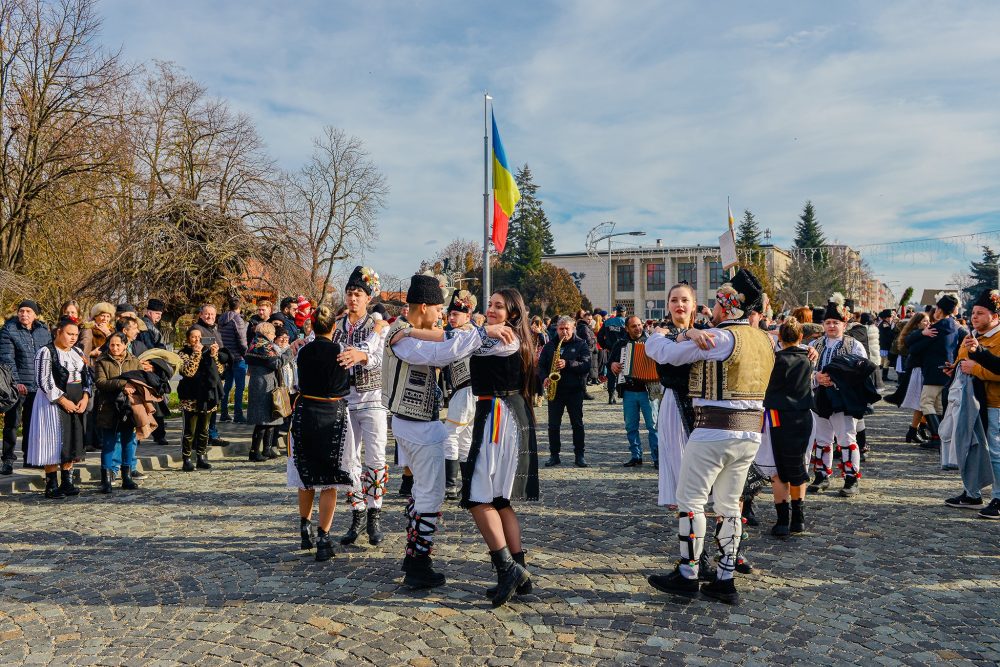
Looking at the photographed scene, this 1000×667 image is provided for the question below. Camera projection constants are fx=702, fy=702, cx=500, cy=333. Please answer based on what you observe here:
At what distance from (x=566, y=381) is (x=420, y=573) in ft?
17.3

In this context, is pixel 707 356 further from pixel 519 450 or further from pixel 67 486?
pixel 67 486

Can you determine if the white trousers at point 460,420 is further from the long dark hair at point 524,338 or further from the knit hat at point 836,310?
the knit hat at point 836,310

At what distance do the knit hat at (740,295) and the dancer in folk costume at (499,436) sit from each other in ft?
4.49

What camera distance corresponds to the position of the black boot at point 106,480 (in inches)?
314

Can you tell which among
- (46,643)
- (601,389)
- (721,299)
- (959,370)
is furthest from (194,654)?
(601,389)

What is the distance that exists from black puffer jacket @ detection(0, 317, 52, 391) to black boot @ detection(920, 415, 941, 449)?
12490 millimetres

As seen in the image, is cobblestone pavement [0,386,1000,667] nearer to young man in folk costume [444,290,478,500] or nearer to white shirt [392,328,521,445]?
young man in folk costume [444,290,478,500]

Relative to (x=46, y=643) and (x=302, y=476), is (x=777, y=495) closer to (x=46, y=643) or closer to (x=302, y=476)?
(x=302, y=476)

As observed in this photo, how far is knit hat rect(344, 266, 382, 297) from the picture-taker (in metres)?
6.09

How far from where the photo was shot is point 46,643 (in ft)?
13.4

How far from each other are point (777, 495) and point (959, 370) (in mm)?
2781

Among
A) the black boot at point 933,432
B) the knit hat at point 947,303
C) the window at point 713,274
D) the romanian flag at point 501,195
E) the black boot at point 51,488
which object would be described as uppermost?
the window at point 713,274

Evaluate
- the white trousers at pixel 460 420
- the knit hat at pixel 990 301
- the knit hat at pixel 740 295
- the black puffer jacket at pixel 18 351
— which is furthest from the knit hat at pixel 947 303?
the black puffer jacket at pixel 18 351

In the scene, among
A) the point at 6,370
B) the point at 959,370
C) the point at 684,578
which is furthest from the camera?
the point at 6,370
